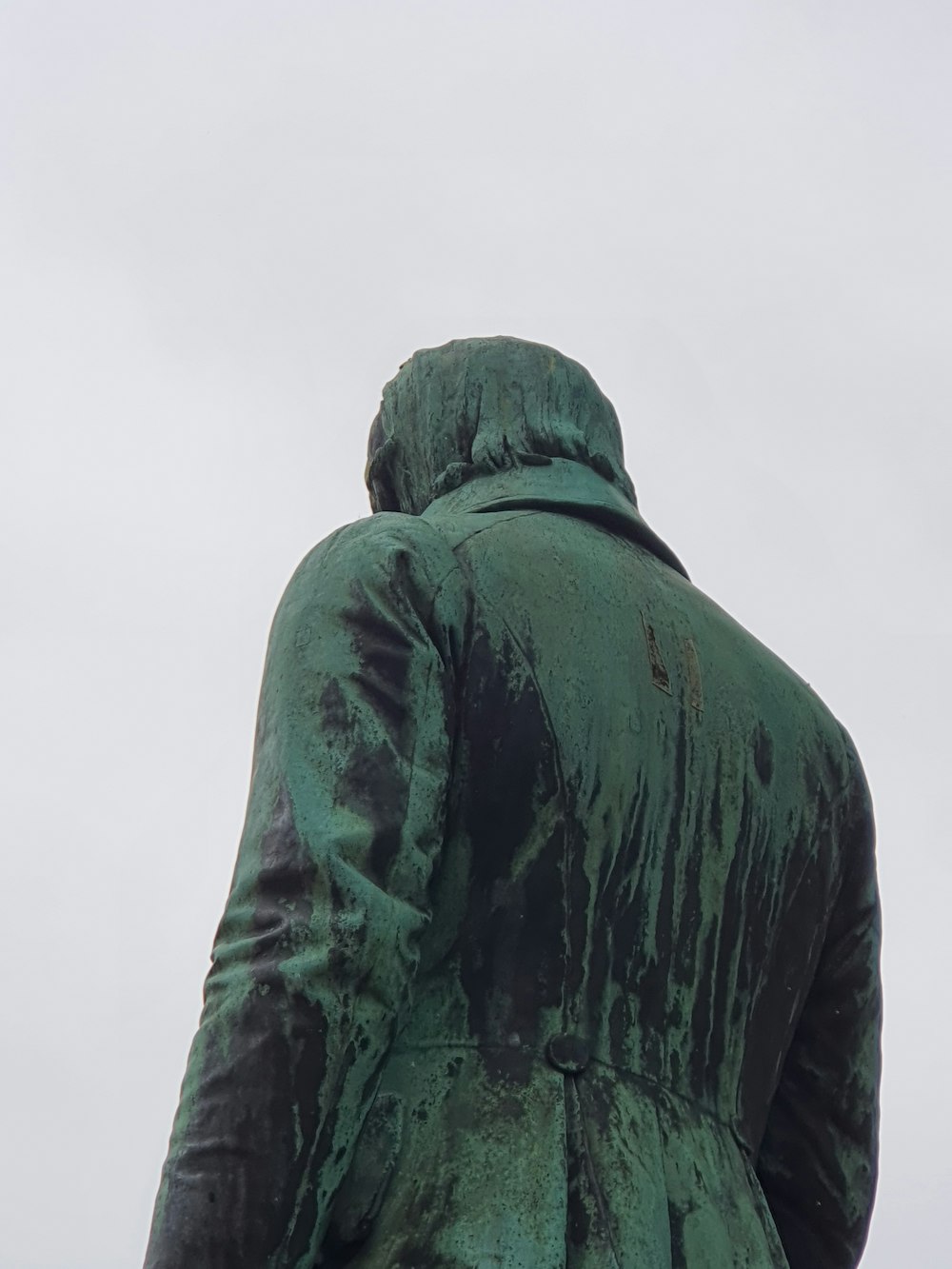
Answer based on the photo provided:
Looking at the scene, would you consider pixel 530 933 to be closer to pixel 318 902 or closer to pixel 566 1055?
pixel 566 1055

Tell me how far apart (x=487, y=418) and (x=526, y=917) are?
1185 millimetres

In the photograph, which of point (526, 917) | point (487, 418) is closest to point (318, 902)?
point (526, 917)

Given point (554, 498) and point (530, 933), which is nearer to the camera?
point (530, 933)

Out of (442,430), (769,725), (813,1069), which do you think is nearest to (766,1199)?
(813,1069)

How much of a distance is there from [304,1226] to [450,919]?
586 mm

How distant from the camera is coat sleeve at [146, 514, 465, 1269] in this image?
3.79m

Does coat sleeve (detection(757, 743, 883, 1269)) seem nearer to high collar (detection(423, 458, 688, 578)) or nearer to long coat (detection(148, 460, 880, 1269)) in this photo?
long coat (detection(148, 460, 880, 1269))

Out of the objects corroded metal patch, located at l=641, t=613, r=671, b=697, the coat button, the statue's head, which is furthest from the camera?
the statue's head

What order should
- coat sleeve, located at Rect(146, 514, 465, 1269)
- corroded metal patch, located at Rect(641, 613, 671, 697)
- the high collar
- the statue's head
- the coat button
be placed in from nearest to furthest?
coat sleeve, located at Rect(146, 514, 465, 1269) → the coat button → corroded metal patch, located at Rect(641, 613, 671, 697) → the high collar → the statue's head

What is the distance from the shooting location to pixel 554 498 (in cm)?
471

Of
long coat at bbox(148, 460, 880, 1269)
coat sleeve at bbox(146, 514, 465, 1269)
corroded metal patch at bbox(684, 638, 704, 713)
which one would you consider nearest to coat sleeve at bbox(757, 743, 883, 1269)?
long coat at bbox(148, 460, 880, 1269)

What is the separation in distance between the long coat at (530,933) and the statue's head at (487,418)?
3.1 inches

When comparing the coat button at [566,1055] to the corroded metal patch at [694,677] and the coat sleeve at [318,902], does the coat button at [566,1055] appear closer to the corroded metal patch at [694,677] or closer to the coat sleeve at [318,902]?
the coat sleeve at [318,902]

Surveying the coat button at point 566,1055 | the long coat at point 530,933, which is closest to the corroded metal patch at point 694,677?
the long coat at point 530,933
